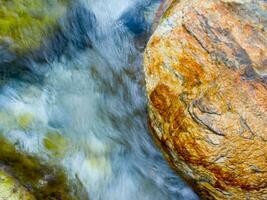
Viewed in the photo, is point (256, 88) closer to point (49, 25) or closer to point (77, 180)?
point (77, 180)

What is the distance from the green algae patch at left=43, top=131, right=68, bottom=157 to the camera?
3902 mm

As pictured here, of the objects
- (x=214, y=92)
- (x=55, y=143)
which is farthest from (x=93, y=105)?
(x=214, y=92)

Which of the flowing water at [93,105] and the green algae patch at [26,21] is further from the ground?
the green algae patch at [26,21]

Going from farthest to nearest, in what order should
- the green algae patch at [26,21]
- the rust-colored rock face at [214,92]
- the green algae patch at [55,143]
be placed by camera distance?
the green algae patch at [26,21] < the green algae patch at [55,143] < the rust-colored rock face at [214,92]

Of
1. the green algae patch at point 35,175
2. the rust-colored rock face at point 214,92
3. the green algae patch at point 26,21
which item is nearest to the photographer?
the rust-colored rock face at point 214,92

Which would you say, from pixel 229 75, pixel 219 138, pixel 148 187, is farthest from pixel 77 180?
pixel 229 75

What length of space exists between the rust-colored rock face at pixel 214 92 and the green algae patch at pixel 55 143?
1017 millimetres

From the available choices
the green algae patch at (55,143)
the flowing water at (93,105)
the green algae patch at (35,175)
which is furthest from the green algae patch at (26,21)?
the green algae patch at (35,175)

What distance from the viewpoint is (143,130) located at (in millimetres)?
4309

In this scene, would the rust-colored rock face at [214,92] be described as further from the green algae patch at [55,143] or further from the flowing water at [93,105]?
the green algae patch at [55,143]

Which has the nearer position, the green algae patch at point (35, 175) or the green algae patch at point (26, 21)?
the green algae patch at point (35, 175)

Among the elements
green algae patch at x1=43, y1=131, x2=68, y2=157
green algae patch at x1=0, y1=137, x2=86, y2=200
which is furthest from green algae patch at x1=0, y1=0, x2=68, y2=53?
green algae patch at x1=0, y1=137, x2=86, y2=200

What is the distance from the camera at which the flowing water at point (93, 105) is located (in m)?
3.98

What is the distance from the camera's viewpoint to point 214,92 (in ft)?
11.1
